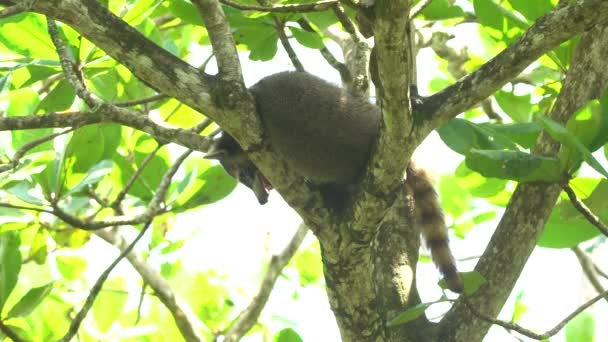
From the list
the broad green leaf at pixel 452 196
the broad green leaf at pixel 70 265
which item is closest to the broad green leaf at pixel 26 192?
the broad green leaf at pixel 70 265

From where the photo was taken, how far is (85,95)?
2789 mm

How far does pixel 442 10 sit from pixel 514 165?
1.33 metres

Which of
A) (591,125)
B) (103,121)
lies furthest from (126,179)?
(591,125)

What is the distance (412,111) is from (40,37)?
1888mm

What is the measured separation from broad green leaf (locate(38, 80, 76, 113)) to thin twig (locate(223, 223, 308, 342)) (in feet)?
4.52

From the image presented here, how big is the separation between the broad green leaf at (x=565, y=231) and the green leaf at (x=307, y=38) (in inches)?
47.9

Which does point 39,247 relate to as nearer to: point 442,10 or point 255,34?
point 255,34

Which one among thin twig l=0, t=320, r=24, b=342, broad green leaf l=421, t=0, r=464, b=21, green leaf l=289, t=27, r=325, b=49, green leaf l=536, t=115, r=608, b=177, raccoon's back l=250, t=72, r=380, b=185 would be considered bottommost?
thin twig l=0, t=320, r=24, b=342

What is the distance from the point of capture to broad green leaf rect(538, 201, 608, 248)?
3.11 metres

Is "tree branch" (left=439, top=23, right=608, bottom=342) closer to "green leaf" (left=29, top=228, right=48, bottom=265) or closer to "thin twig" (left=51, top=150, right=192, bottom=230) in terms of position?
"thin twig" (left=51, top=150, right=192, bottom=230)

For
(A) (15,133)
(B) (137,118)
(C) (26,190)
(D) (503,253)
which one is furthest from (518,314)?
(A) (15,133)

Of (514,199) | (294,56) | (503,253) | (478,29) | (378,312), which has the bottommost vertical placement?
(378,312)

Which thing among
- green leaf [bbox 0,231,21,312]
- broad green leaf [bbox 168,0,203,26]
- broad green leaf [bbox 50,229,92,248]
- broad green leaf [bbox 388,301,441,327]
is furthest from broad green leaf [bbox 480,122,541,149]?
broad green leaf [bbox 50,229,92,248]

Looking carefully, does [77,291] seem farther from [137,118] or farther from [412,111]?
[412,111]
